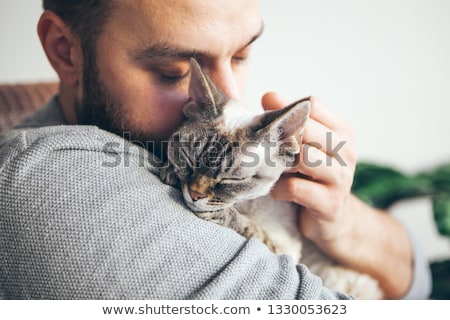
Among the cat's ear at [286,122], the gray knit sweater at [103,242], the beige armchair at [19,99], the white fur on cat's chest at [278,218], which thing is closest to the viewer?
the gray knit sweater at [103,242]

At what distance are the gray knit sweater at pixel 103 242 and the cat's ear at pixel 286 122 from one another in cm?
26

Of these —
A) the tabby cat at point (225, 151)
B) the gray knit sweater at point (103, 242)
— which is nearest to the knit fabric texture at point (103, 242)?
the gray knit sweater at point (103, 242)

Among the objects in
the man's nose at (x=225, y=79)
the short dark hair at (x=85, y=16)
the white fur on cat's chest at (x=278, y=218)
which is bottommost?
the white fur on cat's chest at (x=278, y=218)

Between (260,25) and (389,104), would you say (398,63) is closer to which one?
(389,104)

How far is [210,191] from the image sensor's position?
2.78 feet

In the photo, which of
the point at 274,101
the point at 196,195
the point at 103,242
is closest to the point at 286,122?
the point at 274,101

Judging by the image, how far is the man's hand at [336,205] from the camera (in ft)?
3.06

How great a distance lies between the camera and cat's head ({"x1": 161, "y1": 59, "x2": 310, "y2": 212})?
2.78ft

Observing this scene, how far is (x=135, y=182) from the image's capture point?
0.71 m

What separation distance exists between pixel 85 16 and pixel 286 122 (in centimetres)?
58

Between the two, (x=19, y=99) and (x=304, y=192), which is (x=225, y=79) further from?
(x=19, y=99)

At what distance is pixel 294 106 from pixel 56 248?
1.68 ft

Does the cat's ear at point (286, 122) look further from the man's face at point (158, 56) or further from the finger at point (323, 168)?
the man's face at point (158, 56)

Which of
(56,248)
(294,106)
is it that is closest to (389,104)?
(294,106)
